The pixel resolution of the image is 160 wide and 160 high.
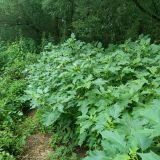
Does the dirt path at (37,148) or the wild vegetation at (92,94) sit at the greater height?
the wild vegetation at (92,94)

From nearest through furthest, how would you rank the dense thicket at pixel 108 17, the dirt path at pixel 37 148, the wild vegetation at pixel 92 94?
the wild vegetation at pixel 92 94, the dirt path at pixel 37 148, the dense thicket at pixel 108 17

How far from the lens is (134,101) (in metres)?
4.21

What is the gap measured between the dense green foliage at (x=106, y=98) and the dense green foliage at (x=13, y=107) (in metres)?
0.54

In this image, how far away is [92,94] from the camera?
474cm

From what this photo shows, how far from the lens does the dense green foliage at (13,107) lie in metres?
5.39

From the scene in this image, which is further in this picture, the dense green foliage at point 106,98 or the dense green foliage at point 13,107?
the dense green foliage at point 13,107

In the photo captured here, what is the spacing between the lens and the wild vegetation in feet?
9.51

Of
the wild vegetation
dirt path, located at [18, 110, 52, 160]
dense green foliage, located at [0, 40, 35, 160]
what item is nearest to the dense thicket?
the wild vegetation

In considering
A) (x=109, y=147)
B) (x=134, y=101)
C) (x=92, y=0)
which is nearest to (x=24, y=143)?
(x=134, y=101)

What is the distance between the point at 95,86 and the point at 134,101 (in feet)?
3.03

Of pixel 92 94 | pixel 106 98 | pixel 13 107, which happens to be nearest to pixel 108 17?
pixel 13 107

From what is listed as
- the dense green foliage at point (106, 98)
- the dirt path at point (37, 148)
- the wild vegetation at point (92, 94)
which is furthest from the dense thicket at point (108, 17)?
the dirt path at point (37, 148)

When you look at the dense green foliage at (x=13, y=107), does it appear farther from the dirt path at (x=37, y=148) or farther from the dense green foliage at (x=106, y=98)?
the dense green foliage at (x=106, y=98)

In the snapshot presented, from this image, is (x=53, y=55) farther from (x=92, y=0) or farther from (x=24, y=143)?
(x=92, y=0)
